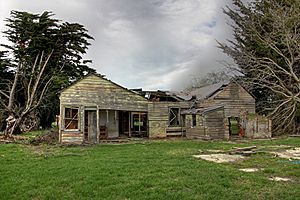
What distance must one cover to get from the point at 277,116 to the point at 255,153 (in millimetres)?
15994

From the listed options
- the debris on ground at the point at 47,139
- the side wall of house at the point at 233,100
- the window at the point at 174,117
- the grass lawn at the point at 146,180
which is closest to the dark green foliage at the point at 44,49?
the debris on ground at the point at 47,139

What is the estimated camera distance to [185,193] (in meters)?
7.27

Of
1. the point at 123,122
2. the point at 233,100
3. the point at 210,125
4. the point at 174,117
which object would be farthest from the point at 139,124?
the point at 233,100

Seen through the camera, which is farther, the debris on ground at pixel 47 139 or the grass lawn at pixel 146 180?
the debris on ground at pixel 47 139

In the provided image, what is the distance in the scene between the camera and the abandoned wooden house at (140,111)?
23.2 meters

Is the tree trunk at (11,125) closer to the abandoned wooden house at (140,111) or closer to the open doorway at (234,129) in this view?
the abandoned wooden house at (140,111)

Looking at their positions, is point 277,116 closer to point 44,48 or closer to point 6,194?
point 44,48

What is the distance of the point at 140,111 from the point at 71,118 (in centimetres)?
583

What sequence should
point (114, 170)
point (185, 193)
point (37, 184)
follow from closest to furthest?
point (185, 193), point (37, 184), point (114, 170)

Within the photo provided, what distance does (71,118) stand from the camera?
22922 millimetres

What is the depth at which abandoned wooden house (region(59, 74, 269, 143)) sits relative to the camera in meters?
23.2

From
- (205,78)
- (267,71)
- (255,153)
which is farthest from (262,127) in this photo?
(205,78)

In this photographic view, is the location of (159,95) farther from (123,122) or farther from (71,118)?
(71,118)

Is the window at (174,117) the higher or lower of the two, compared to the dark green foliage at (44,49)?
lower
